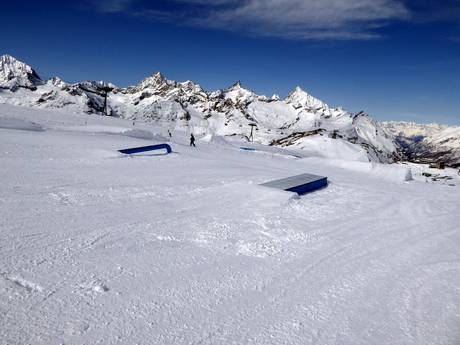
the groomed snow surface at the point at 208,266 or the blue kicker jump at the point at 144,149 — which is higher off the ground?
the blue kicker jump at the point at 144,149

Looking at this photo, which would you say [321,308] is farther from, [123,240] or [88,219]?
[88,219]

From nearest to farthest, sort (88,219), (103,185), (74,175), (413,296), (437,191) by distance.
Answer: (413,296) → (88,219) → (103,185) → (74,175) → (437,191)

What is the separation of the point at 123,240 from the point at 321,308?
277 cm

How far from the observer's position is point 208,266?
13.7 ft

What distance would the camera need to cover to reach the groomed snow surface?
3.03 m

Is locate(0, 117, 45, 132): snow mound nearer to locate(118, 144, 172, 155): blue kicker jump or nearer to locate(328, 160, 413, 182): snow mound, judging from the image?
locate(118, 144, 172, 155): blue kicker jump

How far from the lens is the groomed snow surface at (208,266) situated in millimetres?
3033

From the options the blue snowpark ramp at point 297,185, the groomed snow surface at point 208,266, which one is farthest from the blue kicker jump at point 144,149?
the blue snowpark ramp at point 297,185

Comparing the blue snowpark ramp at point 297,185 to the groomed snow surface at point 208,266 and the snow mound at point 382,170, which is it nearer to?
the groomed snow surface at point 208,266

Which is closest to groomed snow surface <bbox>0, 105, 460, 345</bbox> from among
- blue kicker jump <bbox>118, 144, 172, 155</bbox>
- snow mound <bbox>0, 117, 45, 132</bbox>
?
blue kicker jump <bbox>118, 144, 172, 155</bbox>

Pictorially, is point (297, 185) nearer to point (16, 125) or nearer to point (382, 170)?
point (382, 170)

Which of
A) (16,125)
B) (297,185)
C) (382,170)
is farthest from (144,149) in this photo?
(382,170)

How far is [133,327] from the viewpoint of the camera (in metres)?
2.92

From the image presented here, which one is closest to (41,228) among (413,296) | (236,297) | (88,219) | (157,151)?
(88,219)
